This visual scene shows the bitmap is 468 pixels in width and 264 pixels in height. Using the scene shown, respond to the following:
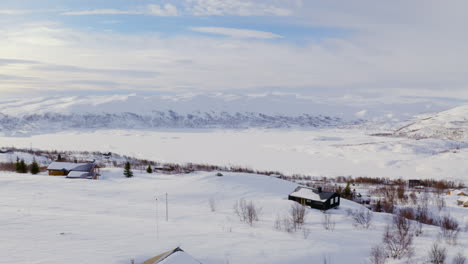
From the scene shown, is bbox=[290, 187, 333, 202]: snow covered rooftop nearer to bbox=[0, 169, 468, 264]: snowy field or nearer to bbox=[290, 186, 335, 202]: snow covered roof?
bbox=[290, 186, 335, 202]: snow covered roof

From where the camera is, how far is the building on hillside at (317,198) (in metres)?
36.4

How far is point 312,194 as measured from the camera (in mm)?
38000

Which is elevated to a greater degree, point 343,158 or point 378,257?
point 378,257

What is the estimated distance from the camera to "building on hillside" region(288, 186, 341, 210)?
119 ft

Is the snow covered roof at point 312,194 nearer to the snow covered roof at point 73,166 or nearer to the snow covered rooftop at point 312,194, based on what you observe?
the snow covered rooftop at point 312,194

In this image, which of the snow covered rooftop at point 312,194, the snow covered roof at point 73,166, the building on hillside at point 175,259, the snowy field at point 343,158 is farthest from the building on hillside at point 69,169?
the snowy field at point 343,158

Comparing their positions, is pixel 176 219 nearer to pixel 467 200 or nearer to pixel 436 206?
pixel 436 206

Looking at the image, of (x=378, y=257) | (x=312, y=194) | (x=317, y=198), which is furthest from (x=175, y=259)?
(x=312, y=194)

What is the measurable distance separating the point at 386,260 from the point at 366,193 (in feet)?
148

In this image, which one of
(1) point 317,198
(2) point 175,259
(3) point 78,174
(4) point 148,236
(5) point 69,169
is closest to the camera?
(2) point 175,259

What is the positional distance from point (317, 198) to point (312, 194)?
1.11 meters

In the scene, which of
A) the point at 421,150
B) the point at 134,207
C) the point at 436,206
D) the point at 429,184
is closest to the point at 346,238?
the point at 134,207

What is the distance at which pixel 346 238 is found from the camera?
21.9 m

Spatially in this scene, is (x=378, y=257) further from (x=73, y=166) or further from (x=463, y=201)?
(x=73, y=166)
